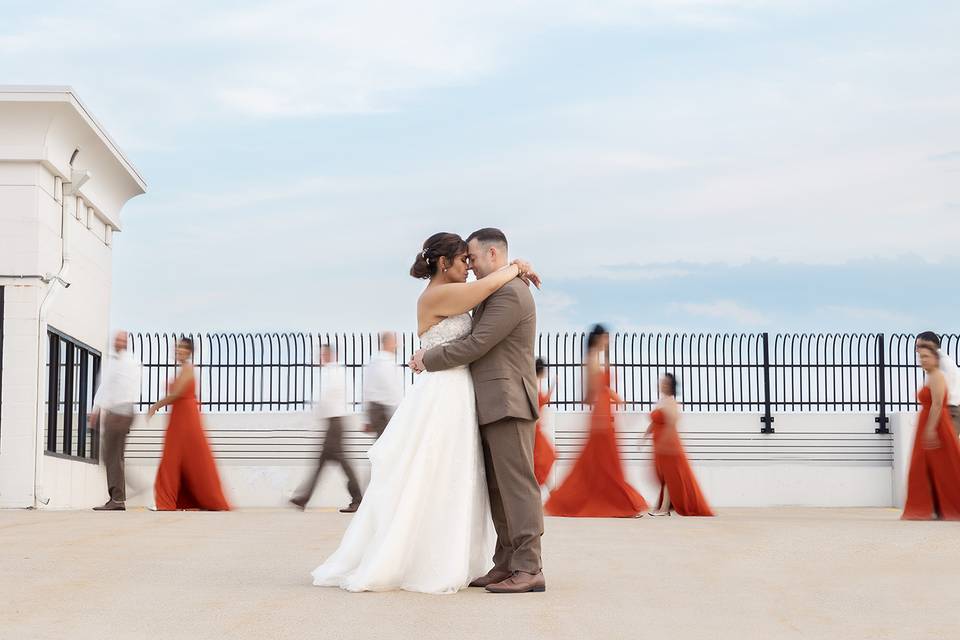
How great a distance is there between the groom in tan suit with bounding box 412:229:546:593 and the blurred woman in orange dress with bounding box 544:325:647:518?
768cm

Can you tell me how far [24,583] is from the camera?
24.8ft

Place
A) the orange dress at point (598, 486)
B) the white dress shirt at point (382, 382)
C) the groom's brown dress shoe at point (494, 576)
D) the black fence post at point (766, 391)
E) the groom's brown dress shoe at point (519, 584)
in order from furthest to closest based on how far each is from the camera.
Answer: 1. the black fence post at point (766, 391)
2. the white dress shirt at point (382, 382)
3. the orange dress at point (598, 486)
4. the groom's brown dress shoe at point (494, 576)
5. the groom's brown dress shoe at point (519, 584)

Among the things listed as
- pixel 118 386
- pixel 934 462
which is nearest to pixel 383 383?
pixel 118 386

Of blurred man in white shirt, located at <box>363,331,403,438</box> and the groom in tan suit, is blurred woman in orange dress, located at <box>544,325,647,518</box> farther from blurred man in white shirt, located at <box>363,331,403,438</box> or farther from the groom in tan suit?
the groom in tan suit

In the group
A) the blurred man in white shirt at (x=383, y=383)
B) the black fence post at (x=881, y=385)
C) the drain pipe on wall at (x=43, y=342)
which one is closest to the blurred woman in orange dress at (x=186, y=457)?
the blurred man in white shirt at (x=383, y=383)

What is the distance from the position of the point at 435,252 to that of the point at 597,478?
8038 millimetres

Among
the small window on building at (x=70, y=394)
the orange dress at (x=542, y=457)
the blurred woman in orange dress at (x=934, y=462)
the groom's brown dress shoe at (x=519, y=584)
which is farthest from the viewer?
the small window on building at (x=70, y=394)

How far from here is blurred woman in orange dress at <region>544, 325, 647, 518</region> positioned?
15024 millimetres

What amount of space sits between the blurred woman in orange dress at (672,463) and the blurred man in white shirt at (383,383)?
9.77ft

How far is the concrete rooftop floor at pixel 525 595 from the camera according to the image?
6.11 metres

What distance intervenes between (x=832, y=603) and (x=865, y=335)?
17529 mm

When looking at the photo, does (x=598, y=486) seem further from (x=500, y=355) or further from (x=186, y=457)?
(x=500, y=355)

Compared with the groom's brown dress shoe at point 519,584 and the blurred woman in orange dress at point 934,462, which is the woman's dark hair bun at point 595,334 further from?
the groom's brown dress shoe at point 519,584

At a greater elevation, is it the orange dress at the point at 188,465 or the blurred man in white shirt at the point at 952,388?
the blurred man in white shirt at the point at 952,388
